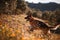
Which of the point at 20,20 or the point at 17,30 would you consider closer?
the point at 17,30

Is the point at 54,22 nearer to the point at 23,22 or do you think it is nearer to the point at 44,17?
the point at 44,17

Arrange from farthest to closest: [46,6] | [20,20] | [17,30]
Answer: [46,6] → [20,20] → [17,30]

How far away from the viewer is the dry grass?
288 inches

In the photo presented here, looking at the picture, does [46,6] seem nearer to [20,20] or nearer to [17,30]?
[20,20]

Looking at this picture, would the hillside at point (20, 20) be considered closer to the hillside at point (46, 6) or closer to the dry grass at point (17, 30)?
the dry grass at point (17, 30)

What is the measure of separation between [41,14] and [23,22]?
88 cm

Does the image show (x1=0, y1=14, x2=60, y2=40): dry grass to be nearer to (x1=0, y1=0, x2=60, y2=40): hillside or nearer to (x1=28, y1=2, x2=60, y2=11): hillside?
(x1=0, y1=0, x2=60, y2=40): hillside

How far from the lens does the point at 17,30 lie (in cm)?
770

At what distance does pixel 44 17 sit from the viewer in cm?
873

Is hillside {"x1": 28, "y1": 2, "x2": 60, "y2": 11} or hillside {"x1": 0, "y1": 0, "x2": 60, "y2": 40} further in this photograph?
hillside {"x1": 28, "y1": 2, "x2": 60, "y2": 11}

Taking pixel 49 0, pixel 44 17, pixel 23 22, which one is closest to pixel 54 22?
pixel 44 17

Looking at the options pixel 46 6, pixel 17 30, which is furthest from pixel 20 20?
pixel 46 6

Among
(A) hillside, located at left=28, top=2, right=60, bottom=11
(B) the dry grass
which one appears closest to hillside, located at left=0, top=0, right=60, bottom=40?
(B) the dry grass

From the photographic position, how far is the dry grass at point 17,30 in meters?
7.32
